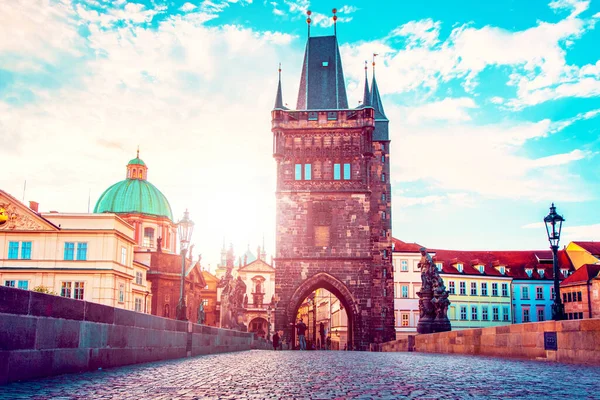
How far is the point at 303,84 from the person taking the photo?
52.2m

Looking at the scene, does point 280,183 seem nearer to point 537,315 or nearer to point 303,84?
point 303,84

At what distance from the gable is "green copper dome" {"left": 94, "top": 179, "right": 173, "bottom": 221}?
26.9 m

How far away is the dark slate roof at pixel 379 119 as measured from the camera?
2133 inches

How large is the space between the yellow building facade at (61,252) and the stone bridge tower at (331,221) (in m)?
12.1

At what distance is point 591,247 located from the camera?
69.0 m

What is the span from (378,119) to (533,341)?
43.7 metres

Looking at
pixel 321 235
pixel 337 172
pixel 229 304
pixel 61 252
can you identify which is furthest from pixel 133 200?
pixel 229 304

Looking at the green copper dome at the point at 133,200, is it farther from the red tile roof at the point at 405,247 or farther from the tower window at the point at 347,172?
the tower window at the point at 347,172

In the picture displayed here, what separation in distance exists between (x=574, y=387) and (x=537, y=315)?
6425 centimetres

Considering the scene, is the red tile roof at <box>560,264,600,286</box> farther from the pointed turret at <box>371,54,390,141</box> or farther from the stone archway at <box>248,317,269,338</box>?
the stone archway at <box>248,317,269,338</box>

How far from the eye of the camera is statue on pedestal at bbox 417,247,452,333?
22.7 meters

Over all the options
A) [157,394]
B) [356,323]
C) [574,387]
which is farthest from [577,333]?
[356,323]

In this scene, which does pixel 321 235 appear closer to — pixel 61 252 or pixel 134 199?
pixel 61 252

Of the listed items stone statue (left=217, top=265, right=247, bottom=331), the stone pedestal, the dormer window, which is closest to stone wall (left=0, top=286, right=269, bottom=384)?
the stone pedestal
